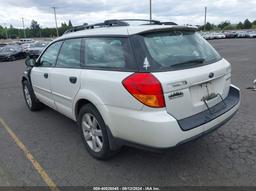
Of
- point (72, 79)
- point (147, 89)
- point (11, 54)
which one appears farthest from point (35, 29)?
point (147, 89)

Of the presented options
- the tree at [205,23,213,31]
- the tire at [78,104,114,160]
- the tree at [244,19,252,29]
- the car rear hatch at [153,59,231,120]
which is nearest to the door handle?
the tire at [78,104,114,160]

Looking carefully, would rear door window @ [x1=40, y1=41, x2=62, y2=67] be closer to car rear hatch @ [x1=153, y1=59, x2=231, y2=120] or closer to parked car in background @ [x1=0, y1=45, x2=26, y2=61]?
car rear hatch @ [x1=153, y1=59, x2=231, y2=120]

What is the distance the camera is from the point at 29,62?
5.11m

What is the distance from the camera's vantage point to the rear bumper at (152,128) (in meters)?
2.55

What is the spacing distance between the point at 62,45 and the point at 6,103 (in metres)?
3.54

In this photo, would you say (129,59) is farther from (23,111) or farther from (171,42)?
(23,111)

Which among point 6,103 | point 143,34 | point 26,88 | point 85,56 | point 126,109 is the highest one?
point 143,34

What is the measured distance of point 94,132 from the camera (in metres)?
3.37

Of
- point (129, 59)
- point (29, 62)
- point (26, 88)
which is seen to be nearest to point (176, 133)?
point (129, 59)

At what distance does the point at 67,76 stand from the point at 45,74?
95 centimetres

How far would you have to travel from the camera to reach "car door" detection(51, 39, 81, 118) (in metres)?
3.52

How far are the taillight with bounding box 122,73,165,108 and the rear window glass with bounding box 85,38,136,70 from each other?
0.64ft

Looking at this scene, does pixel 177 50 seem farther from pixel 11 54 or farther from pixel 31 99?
pixel 11 54

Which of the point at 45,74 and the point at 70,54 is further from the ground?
the point at 70,54
